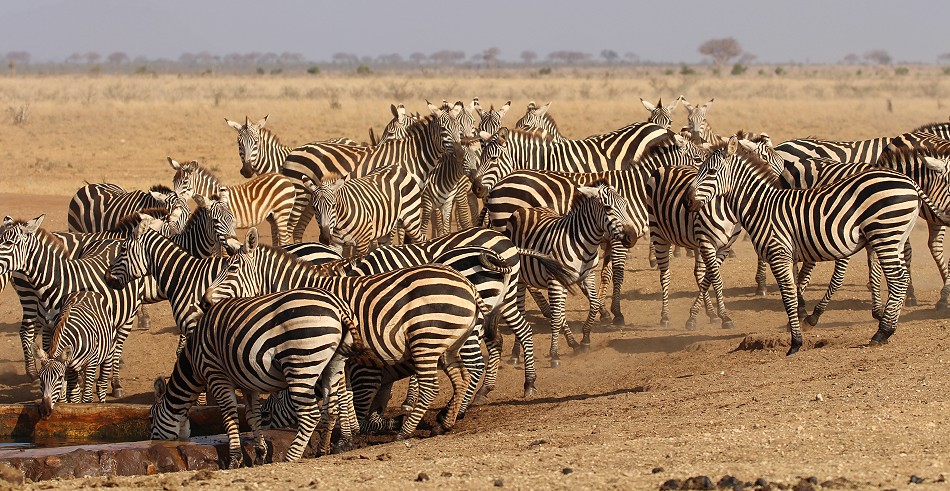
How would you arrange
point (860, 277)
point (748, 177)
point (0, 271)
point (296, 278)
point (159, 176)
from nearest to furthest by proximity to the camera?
point (296, 278), point (0, 271), point (748, 177), point (860, 277), point (159, 176)

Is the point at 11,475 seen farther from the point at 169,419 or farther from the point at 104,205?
the point at 104,205

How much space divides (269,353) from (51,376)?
253cm

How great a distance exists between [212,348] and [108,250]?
3.32 meters

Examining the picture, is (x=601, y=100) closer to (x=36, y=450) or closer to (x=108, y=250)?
(x=108, y=250)

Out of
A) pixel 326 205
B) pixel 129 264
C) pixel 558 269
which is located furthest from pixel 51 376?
pixel 558 269

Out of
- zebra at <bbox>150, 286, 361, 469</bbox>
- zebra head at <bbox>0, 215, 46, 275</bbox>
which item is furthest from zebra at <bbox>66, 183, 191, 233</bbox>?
zebra at <bbox>150, 286, 361, 469</bbox>

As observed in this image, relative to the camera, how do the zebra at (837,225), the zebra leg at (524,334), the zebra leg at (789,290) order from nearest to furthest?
the zebra leg at (524,334) → the zebra leg at (789,290) → the zebra at (837,225)

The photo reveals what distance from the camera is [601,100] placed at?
43.3 meters

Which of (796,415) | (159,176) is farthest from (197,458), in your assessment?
(159,176)

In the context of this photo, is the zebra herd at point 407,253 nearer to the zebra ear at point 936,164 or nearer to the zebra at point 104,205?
the zebra at point 104,205

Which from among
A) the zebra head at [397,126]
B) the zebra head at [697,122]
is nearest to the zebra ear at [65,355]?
the zebra head at [397,126]

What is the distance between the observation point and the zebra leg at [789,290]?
Answer: 442 inches

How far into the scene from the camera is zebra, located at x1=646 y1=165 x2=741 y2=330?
512 inches

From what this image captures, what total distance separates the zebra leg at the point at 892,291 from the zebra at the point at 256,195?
272 inches
